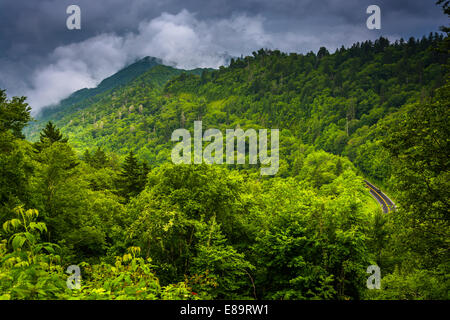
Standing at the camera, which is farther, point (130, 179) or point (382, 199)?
point (382, 199)

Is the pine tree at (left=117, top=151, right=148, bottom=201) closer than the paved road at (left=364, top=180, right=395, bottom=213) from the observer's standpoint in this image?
Yes

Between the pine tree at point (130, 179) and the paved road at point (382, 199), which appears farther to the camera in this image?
the paved road at point (382, 199)

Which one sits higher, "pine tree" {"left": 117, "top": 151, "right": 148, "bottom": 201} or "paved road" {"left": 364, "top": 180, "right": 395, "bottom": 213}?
"pine tree" {"left": 117, "top": 151, "right": 148, "bottom": 201}

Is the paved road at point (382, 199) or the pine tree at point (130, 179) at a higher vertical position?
the pine tree at point (130, 179)

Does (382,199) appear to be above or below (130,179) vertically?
below
